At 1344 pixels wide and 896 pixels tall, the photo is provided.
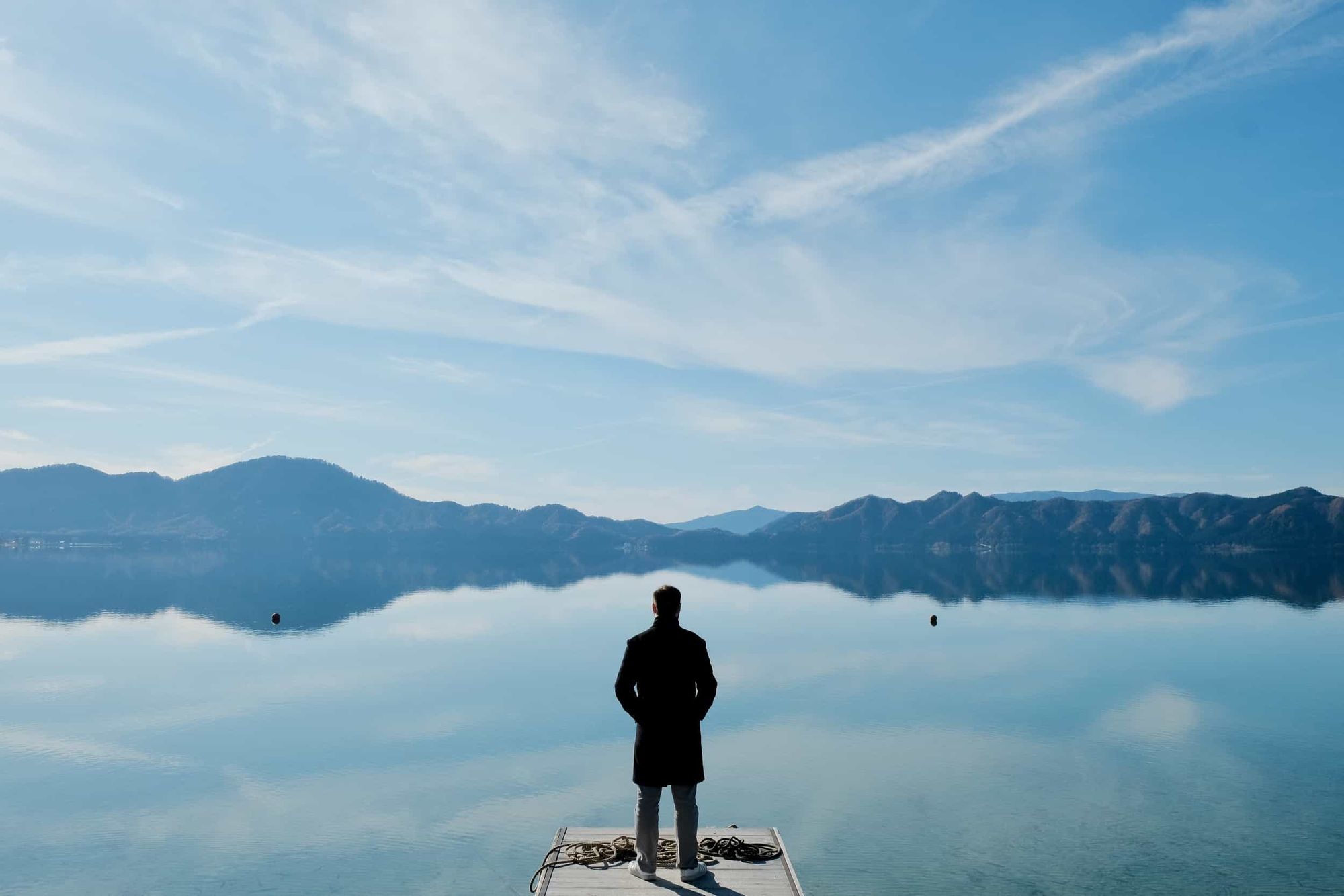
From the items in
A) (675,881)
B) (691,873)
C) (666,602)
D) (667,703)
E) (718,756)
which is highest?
(666,602)

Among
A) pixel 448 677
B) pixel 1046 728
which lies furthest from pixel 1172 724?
pixel 448 677

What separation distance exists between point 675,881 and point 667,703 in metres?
2.41

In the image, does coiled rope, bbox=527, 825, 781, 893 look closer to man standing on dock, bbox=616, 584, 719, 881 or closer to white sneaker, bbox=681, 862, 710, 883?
white sneaker, bbox=681, 862, 710, 883

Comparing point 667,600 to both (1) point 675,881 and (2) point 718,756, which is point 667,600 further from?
(2) point 718,756

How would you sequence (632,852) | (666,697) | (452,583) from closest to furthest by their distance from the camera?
(666,697) < (632,852) < (452,583)

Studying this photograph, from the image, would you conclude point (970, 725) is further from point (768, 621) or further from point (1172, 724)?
point (768, 621)

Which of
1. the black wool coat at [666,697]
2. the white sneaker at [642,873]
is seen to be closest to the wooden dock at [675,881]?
the white sneaker at [642,873]

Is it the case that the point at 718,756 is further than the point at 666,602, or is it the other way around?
the point at 718,756

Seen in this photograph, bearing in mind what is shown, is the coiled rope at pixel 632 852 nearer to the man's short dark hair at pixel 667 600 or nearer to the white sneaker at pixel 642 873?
the white sneaker at pixel 642 873

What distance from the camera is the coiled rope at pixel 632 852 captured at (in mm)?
12102

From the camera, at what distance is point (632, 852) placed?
1241cm

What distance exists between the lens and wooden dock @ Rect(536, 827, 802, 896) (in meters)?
11.1

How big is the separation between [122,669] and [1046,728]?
52129mm

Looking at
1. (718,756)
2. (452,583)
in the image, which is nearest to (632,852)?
(718,756)
